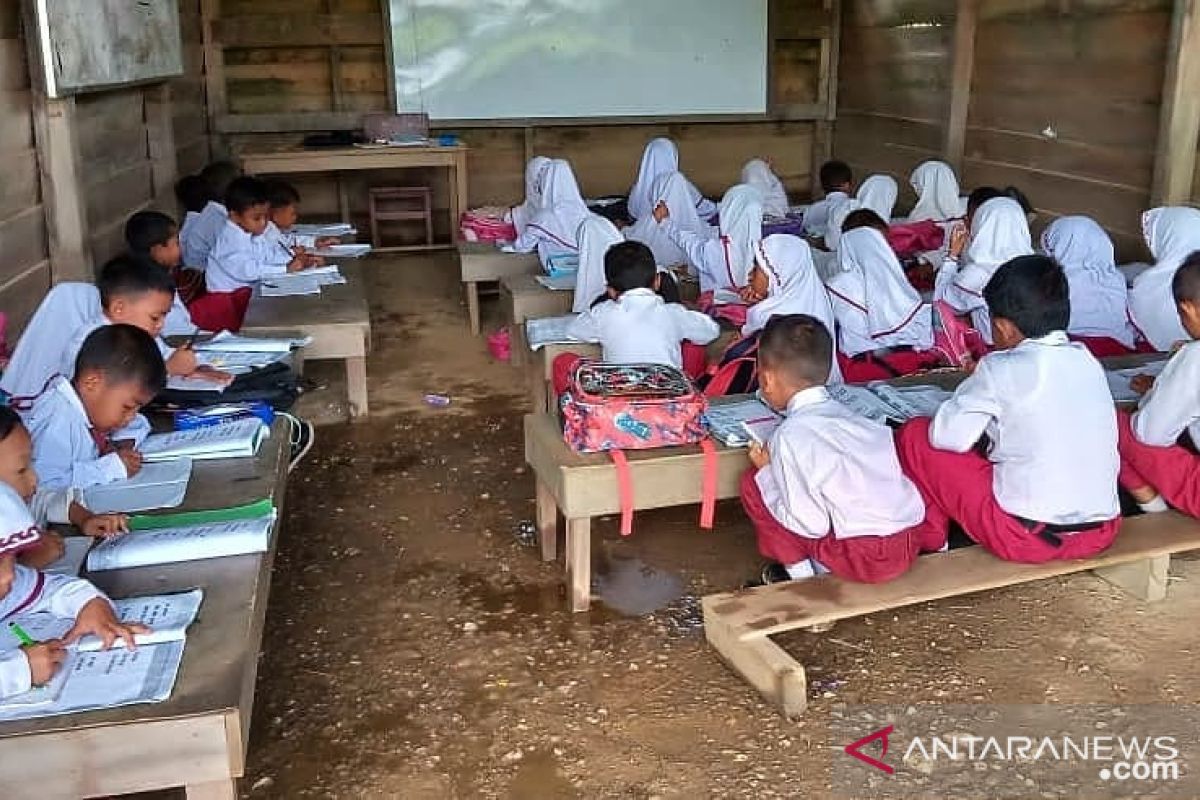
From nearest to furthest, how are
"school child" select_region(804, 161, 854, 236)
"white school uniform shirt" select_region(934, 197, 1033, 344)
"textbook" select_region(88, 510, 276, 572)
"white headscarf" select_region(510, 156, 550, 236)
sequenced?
"textbook" select_region(88, 510, 276, 572), "white school uniform shirt" select_region(934, 197, 1033, 344), "white headscarf" select_region(510, 156, 550, 236), "school child" select_region(804, 161, 854, 236)

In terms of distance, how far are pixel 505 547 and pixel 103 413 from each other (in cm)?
129

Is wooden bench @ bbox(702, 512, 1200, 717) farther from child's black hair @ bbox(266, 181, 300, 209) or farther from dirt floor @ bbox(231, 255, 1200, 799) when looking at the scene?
child's black hair @ bbox(266, 181, 300, 209)

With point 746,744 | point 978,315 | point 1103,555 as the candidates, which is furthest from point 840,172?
point 746,744

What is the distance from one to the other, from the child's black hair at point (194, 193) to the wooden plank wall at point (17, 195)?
1.89m

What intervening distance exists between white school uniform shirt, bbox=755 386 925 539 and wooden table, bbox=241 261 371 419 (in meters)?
2.22

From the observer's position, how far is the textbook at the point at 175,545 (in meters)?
2.22

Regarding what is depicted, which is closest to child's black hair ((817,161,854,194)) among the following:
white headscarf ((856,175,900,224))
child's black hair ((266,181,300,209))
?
white headscarf ((856,175,900,224))

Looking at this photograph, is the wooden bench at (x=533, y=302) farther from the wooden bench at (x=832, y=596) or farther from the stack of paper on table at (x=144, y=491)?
the wooden bench at (x=832, y=596)

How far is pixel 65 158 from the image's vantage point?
410 cm

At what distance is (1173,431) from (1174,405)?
9 centimetres

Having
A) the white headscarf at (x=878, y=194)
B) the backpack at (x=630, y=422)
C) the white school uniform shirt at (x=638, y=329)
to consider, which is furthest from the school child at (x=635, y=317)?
the white headscarf at (x=878, y=194)

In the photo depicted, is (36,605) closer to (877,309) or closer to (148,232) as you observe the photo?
(148,232)

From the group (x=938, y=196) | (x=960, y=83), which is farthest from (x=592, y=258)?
(x=960, y=83)

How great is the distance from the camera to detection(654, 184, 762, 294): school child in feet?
15.4
